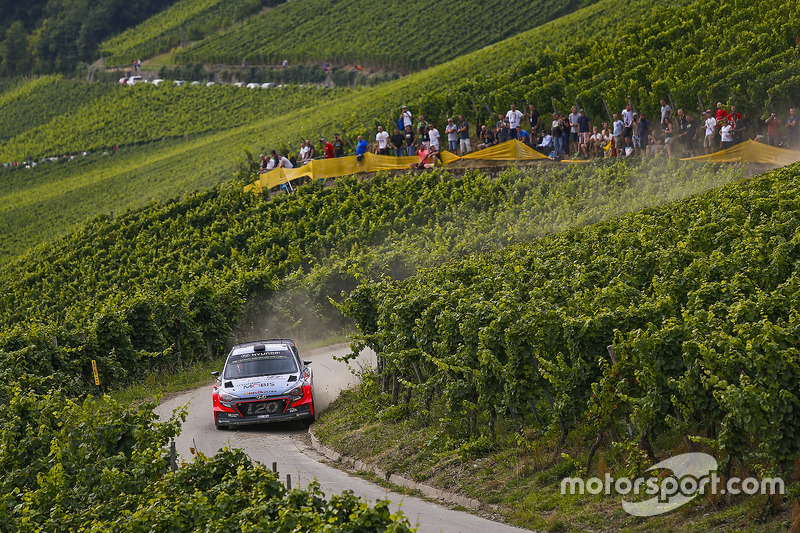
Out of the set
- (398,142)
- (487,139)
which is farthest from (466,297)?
(398,142)

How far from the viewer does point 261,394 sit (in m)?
18.9

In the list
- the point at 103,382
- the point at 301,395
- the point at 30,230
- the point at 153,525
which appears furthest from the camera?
the point at 30,230

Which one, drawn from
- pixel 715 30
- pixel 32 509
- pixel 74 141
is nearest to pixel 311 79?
pixel 74 141

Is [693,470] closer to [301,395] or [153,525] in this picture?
[153,525]

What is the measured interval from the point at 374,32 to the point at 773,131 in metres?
71.3

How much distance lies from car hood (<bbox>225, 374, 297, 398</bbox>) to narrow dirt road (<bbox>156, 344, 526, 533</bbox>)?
90cm

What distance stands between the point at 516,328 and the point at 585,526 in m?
3.53

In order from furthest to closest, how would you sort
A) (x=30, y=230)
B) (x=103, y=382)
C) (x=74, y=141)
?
(x=74, y=141) → (x=30, y=230) → (x=103, y=382)

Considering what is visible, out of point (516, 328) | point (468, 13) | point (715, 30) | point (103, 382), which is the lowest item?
point (103, 382)

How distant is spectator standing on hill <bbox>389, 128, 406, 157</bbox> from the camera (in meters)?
39.4

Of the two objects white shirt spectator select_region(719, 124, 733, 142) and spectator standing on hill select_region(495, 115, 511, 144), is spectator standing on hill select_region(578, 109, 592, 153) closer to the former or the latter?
spectator standing on hill select_region(495, 115, 511, 144)

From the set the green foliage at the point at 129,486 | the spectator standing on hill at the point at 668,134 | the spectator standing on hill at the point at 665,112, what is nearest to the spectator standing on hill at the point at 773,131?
the spectator standing on hill at the point at 668,134

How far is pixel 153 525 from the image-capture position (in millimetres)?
10234

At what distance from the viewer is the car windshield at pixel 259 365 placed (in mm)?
19734
